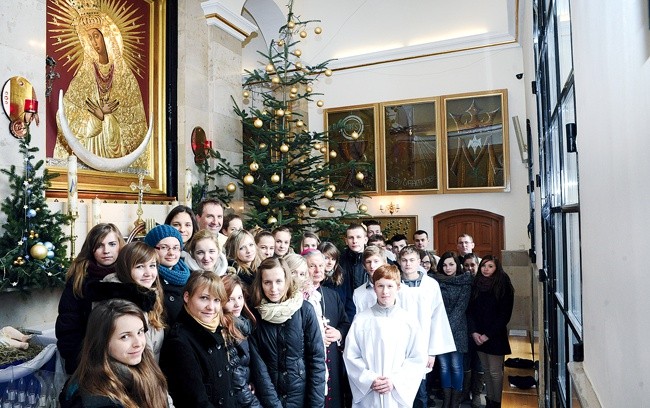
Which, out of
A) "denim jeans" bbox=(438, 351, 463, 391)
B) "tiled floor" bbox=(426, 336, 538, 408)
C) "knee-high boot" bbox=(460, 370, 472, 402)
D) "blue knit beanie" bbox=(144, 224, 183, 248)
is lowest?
"tiled floor" bbox=(426, 336, 538, 408)

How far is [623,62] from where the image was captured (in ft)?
3.93

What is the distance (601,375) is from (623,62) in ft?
3.26

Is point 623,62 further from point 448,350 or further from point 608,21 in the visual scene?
point 448,350

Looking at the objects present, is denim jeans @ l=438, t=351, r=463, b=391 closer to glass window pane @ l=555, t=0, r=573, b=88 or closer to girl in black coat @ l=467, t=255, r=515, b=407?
girl in black coat @ l=467, t=255, r=515, b=407

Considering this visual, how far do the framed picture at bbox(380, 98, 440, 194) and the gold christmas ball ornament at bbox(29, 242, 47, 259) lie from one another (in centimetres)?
811

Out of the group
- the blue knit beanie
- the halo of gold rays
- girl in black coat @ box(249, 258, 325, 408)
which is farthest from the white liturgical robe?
the halo of gold rays

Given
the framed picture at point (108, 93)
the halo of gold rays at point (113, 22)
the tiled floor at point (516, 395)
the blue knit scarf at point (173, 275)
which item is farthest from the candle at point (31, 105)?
the tiled floor at point (516, 395)

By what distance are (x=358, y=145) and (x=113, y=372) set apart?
1046cm

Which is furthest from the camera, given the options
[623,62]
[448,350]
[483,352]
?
[483,352]

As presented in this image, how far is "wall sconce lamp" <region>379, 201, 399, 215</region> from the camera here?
12.0 m

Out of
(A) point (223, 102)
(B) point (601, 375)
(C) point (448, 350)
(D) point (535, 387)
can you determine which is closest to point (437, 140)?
(A) point (223, 102)

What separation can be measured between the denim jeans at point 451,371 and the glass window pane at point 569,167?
9.71 ft

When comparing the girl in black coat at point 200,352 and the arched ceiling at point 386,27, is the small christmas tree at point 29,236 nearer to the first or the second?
the girl in black coat at point 200,352

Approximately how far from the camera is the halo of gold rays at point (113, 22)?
6527 millimetres
